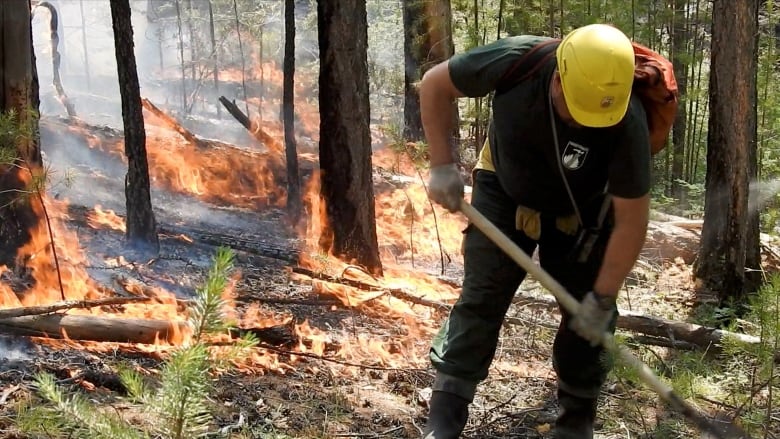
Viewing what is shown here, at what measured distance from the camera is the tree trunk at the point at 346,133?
621 centimetres

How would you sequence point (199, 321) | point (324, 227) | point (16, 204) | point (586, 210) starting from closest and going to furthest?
point (199, 321) < point (586, 210) < point (16, 204) < point (324, 227)

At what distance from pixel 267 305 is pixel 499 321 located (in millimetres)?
2556

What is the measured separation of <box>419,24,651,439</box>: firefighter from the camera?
8.71 feet

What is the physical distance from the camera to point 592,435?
134 inches

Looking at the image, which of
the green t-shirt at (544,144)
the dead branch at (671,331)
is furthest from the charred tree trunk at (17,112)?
the dead branch at (671,331)

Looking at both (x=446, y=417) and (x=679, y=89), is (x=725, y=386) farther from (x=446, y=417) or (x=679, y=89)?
(x=679, y=89)

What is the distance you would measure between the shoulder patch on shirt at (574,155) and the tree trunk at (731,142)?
378 centimetres

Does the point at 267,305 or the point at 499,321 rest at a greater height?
the point at 499,321

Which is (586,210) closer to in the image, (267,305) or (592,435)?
(592,435)

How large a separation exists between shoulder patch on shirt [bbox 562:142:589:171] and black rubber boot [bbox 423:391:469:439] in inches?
47.0

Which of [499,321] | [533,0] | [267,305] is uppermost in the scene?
[533,0]

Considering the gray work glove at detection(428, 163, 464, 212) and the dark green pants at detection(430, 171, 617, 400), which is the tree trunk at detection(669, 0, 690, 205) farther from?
the gray work glove at detection(428, 163, 464, 212)

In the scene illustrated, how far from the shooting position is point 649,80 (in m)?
2.83

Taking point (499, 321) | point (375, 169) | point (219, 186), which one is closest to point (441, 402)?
point (499, 321)
